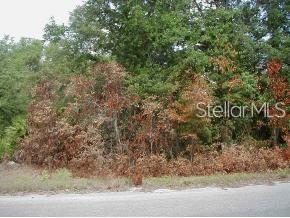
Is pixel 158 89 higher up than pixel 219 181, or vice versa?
pixel 158 89

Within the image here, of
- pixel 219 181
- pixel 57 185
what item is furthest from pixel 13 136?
pixel 219 181

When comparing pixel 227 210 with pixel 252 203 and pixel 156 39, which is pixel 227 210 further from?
pixel 156 39

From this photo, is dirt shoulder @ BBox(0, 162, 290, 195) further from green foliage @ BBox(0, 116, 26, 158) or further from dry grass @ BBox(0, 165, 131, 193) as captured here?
green foliage @ BBox(0, 116, 26, 158)

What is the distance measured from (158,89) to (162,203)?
9120 mm

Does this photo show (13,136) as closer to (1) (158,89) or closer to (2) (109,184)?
(1) (158,89)

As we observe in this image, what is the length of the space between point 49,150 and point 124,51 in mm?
7355

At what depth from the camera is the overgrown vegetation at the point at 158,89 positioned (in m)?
14.7

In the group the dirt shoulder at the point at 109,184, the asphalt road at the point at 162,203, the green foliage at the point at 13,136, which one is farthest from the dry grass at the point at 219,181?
the green foliage at the point at 13,136

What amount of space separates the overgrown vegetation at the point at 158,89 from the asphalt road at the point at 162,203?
12.5ft

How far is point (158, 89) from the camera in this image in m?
16.9

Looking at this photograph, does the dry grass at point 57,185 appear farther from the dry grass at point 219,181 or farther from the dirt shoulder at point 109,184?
the dry grass at point 219,181

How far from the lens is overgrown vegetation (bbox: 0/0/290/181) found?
1467 centimetres

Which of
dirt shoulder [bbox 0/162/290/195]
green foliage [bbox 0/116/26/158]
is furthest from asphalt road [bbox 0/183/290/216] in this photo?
green foliage [bbox 0/116/26/158]

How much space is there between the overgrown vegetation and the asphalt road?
3.81 meters
